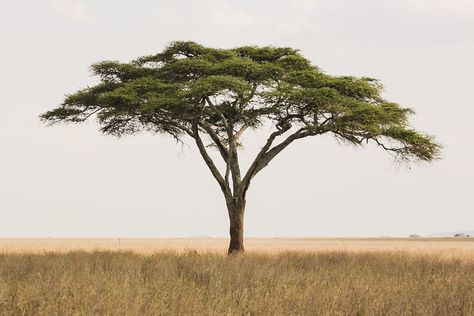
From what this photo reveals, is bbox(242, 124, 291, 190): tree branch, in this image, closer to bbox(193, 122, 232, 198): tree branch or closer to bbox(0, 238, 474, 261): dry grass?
bbox(193, 122, 232, 198): tree branch

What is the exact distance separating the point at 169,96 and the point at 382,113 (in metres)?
8.86

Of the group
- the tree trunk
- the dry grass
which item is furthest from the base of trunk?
the dry grass

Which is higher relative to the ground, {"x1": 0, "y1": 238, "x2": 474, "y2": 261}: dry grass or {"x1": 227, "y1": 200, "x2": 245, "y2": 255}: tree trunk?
{"x1": 227, "y1": 200, "x2": 245, "y2": 255}: tree trunk

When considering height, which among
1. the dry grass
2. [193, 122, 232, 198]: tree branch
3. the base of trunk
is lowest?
the dry grass

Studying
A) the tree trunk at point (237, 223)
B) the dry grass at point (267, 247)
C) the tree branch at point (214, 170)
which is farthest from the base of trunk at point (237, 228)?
the dry grass at point (267, 247)

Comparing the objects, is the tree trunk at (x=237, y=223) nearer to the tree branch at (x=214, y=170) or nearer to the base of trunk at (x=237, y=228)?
the base of trunk at (x=237, y=228)

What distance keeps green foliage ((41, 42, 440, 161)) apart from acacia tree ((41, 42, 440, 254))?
4 centimetres

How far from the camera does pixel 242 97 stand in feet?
85.3

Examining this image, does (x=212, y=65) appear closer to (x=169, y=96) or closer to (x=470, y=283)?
(x=169, y=96)

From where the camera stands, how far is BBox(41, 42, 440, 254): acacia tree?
25.6 metres

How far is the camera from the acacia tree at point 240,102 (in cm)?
2558

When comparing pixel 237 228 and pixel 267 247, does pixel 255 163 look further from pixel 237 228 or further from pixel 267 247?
pixel 267 247

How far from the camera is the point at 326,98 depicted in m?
25.2

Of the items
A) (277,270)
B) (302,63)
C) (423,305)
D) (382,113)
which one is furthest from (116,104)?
(423,305)
